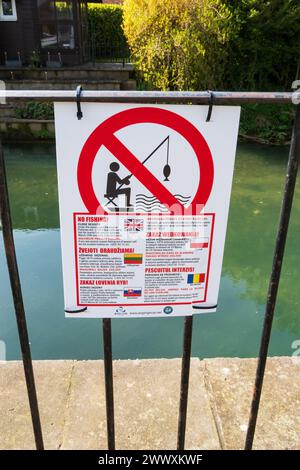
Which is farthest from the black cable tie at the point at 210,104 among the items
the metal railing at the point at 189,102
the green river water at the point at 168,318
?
the green river water at the point at 168,318

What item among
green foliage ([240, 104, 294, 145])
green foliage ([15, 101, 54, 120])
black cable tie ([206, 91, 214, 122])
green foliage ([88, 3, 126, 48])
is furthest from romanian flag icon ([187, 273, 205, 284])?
green foliage ([88, 3, 126, 48])

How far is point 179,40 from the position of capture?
26.0ft

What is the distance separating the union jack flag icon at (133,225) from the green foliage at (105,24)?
1462 cm

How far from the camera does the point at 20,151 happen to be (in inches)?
321

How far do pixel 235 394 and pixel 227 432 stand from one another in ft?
0.70

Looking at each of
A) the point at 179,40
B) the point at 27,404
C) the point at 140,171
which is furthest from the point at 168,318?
the point at 179,40

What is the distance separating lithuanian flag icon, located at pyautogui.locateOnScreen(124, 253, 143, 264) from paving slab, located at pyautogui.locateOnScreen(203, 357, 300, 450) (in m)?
0.94

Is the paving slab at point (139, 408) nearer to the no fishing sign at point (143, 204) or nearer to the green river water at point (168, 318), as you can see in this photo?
the no fishing sign at point (143, 204)

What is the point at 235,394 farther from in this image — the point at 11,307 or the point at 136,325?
the point at 11,307

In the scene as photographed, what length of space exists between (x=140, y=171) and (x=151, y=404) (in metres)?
1.16

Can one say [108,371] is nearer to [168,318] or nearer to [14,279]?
[14,279]

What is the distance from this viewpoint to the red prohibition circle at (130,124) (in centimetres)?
99

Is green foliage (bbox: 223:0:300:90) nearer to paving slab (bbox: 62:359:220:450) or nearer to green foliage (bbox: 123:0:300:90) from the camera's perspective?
green foliage (bbox: 123:0:300:90)
